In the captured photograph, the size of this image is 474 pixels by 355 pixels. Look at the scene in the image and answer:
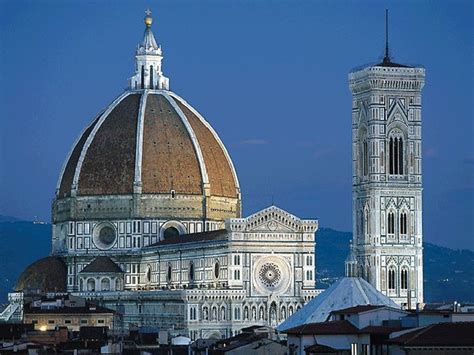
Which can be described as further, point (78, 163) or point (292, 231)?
point (78, 163)

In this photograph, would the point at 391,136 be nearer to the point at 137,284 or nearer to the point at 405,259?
the point at 405,259

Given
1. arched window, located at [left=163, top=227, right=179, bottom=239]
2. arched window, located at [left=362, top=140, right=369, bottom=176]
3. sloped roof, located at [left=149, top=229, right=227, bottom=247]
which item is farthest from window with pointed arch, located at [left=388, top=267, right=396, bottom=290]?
arched window, located at [left=163, top=227, right=179, bottom=239]

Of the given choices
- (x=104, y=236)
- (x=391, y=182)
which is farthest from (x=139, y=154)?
(x=391, y=182)

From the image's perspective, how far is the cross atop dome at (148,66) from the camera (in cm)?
15025

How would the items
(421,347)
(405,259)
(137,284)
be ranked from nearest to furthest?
(421,347)
(405,259)
(137,284)

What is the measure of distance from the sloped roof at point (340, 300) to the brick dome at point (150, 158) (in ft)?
135

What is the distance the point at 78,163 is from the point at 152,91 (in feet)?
23.2

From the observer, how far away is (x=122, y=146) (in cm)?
14462

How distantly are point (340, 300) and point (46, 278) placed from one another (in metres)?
49.7

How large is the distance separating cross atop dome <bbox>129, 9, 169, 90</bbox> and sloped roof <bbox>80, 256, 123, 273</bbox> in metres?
13.7

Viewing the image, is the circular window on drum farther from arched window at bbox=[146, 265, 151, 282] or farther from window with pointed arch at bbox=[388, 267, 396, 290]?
window with pointed arch at bbox=[388, 267, 396, 290]

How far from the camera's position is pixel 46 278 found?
476ft

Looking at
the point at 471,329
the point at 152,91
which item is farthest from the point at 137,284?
the point at 471,329

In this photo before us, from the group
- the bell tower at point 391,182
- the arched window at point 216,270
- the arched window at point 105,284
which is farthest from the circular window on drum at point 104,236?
the bell tower at point 391,182
